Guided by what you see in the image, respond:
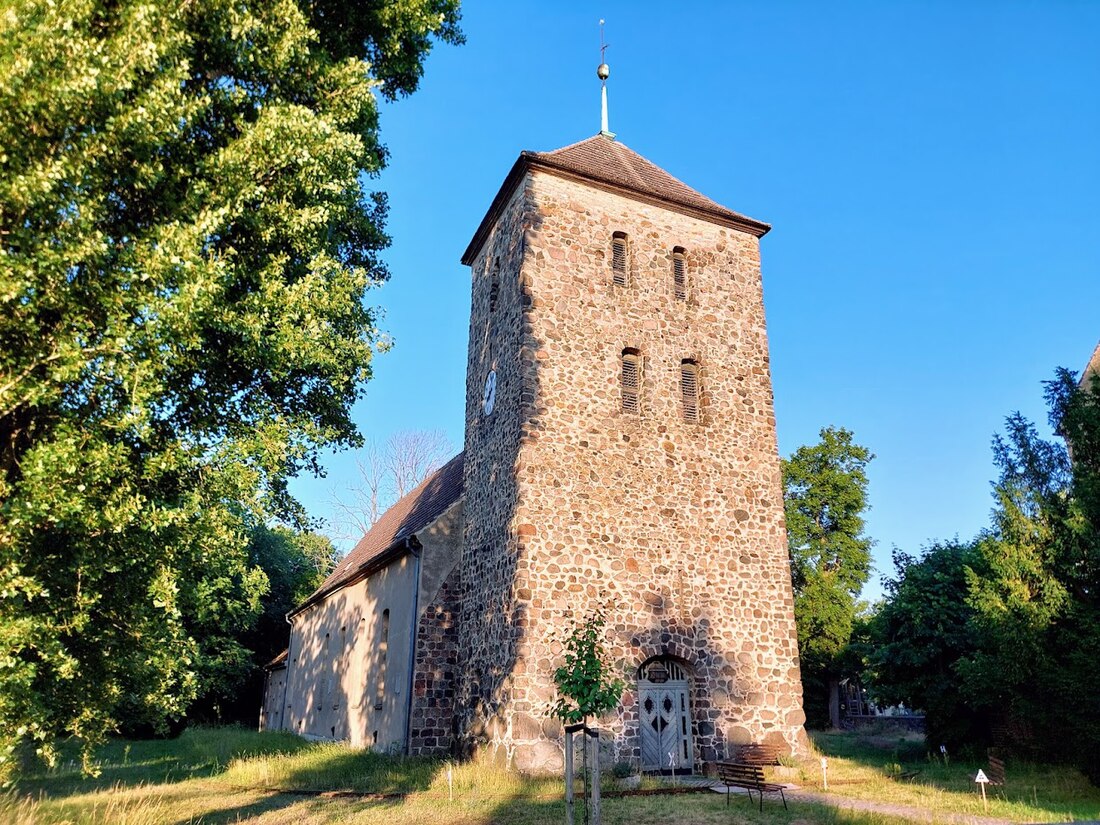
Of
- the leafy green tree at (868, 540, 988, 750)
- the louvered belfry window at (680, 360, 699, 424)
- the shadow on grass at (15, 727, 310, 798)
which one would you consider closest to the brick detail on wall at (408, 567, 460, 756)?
the shadow on grass at (15, 727, 310, 798)

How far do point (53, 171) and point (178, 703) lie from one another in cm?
686

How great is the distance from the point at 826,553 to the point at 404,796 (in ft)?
101

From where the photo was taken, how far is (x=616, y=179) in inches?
730

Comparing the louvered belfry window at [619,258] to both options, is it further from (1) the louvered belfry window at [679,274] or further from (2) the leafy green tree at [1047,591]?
(2) the leafy green tree at [1047,591]

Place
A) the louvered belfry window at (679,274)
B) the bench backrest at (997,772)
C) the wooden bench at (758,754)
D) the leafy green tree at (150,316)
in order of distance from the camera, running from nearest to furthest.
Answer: the leafy green tree at (150,316)
the bench backrest at (997,772)
the wooden bench at (758,754)
the louvered belfry window at (679,274)

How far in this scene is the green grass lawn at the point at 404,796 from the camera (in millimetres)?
10312

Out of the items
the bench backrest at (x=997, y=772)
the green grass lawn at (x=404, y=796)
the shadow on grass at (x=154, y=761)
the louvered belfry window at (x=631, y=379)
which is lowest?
the shadow on grass at (x=154, y=761)

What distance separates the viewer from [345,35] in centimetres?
1144

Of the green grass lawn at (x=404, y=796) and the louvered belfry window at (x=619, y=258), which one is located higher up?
the louvered belfry window at (x=619, y=258)

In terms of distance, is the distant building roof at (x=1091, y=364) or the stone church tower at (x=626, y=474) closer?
the stone church tower at (x=626, y=474)

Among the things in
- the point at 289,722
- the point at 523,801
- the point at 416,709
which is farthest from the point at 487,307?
the point at 289,722

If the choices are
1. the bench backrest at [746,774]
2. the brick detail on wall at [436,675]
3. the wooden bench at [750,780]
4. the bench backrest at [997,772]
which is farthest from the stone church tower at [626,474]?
the bench backrest at [997,772]

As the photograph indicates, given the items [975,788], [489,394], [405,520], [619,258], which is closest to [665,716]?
[975,788]

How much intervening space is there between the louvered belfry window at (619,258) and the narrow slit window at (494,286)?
3.11 metres
